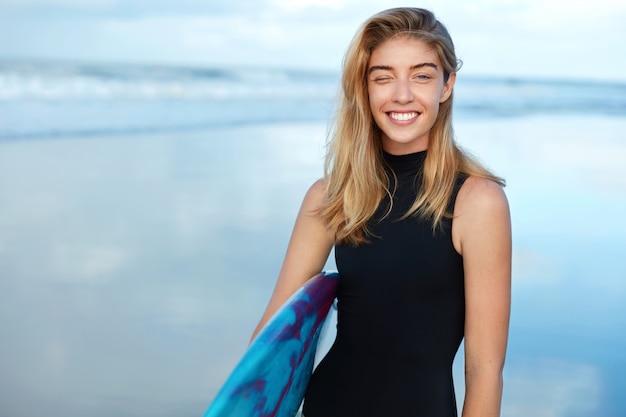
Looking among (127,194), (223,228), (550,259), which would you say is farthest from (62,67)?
(550,259)

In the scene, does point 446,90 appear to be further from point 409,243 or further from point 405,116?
point 409,243

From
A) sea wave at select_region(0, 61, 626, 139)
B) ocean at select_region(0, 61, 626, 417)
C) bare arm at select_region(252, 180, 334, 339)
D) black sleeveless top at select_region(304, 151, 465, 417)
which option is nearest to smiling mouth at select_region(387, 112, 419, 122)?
black sleeveless top at select_region(304, 151, 465, 417)

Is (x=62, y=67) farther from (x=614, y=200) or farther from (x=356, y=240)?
(x=356, y=240)

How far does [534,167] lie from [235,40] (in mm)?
12454

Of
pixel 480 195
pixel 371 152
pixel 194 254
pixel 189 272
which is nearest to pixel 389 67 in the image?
pixel 371 152

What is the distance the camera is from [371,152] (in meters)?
1.67

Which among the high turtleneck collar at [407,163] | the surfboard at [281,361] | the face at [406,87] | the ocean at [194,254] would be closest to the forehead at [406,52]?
the face at [406,87]

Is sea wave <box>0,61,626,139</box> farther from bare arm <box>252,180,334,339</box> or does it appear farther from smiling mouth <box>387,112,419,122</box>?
smiling mouth <box>387,112,419,122</box>

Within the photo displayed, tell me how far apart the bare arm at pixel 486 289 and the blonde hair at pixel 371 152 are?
54 millimetres

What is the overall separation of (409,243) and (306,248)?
252 mm

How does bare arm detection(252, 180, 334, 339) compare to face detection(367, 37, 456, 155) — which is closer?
face detection(367, 37, 456, 155)

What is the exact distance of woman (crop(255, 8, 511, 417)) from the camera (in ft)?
4.87

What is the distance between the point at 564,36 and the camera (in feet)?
55.8

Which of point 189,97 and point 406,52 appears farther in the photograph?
point 189,97
